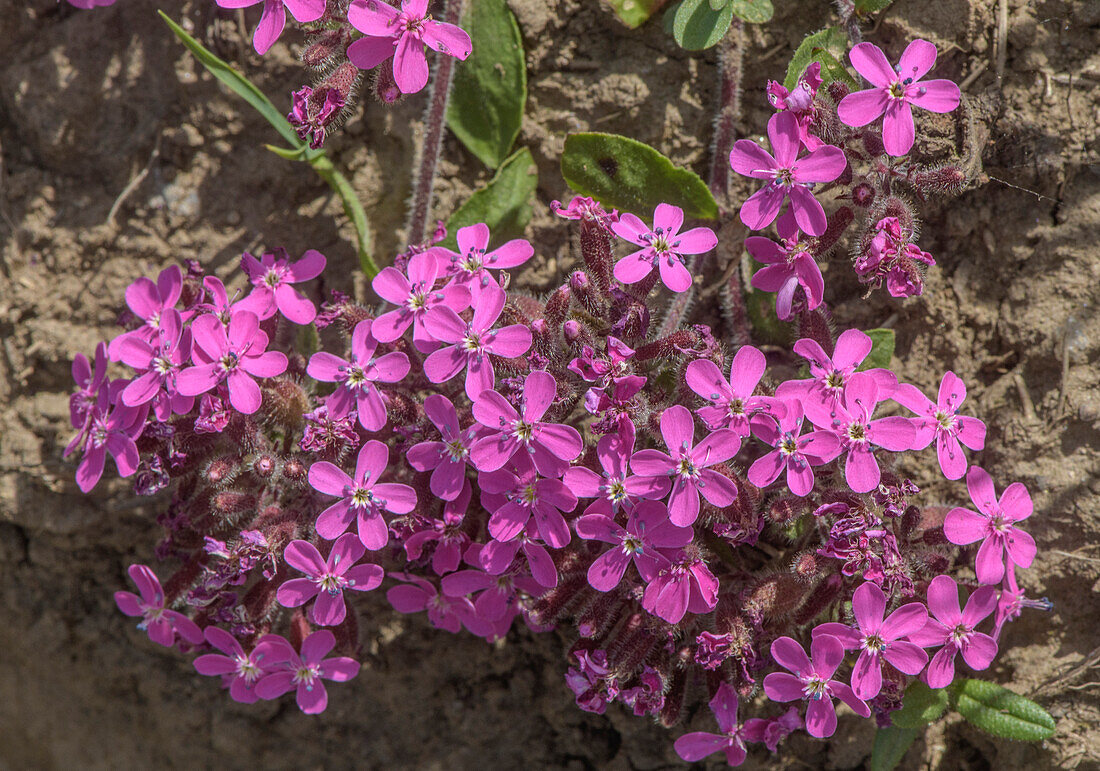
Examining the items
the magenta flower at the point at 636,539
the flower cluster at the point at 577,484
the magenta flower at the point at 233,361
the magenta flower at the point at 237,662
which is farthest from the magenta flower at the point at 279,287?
the magenta flower at the point at 636,539

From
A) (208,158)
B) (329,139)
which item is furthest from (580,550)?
(208,158)

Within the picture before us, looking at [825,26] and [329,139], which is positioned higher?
[825,26]

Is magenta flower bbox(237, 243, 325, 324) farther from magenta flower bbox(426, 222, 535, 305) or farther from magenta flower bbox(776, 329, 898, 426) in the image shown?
magenta flower bbox(776, 329, 898, 426)

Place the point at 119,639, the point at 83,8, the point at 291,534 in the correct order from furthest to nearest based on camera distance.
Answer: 1. the point at 119,639
2. the point at 83,8
3. the point at 291,534

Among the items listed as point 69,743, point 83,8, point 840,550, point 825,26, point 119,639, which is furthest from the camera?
point 69,743

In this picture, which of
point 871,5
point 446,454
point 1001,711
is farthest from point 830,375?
point 871,5

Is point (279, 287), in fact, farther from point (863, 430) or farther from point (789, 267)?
point (863, 430)

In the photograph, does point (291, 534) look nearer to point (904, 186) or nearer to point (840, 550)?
point (840, 550)
